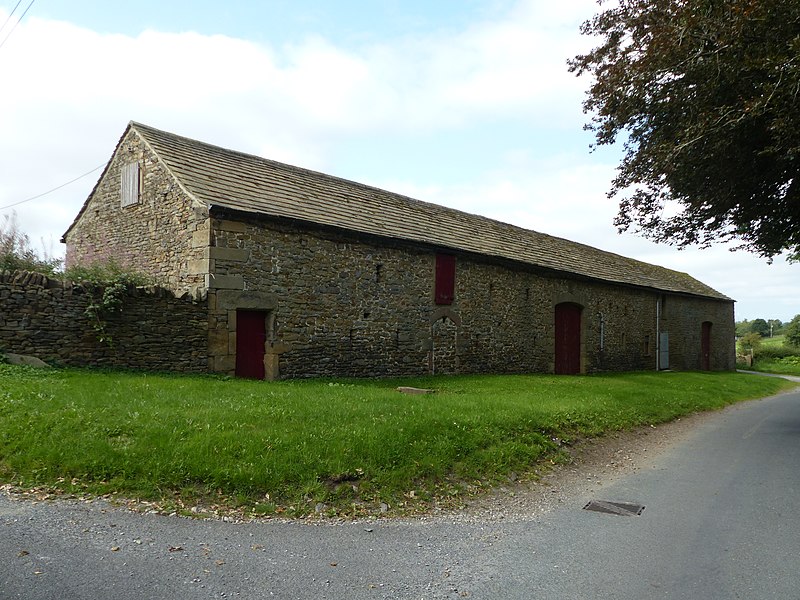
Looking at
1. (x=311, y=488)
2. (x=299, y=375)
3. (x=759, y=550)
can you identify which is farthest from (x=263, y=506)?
(x=299, y=375)

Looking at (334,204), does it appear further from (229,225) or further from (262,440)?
(262,440)

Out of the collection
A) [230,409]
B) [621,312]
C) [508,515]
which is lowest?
[508,515]

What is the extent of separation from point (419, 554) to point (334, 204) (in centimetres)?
1332

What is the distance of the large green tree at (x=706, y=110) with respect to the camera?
895 centimetres

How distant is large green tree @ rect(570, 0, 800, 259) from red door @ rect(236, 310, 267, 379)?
359 inches

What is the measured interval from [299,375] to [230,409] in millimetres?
6324

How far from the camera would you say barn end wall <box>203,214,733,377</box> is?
1353 cm

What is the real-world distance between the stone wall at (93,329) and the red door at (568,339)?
14.9m

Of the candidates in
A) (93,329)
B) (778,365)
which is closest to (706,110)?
(93,329)

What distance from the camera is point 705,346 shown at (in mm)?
33219

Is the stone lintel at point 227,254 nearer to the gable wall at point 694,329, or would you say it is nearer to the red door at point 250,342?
the red door at point 250,342

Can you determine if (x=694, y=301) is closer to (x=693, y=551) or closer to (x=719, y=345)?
(x=719, y=345)

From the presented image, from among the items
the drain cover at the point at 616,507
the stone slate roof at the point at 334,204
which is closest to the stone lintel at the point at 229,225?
the stone slate roof at the point at 334,204

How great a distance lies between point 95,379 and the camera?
33.0ft
